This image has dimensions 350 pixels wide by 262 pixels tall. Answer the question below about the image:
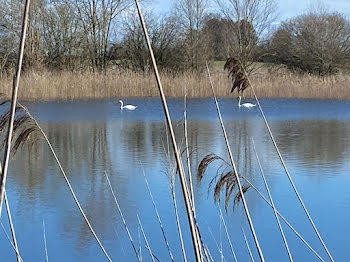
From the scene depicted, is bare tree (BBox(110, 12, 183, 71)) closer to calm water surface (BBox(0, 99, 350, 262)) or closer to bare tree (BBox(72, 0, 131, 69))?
bare tree (BBox(72, 0, 131, 69))

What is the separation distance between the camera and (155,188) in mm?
3988

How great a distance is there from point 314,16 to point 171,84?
25.0ft

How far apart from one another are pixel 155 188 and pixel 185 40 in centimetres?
1287

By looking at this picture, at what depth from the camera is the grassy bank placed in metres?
11.2

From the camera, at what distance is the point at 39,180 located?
4328 mm

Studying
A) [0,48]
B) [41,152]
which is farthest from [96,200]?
[0,48]

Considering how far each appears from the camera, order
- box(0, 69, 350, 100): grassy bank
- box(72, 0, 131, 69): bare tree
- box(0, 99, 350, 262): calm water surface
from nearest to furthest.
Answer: box(0, 99, 350, 262): calm water surface < box(0, 69, 350, 100): grassy bank < box(72, 0, 131, 69): bare tree

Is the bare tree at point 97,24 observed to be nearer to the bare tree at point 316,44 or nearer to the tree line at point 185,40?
the tree line at point 185,40

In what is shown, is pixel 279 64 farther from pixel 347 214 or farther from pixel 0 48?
pixel 347 214

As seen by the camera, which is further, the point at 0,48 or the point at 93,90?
the point at 0,48

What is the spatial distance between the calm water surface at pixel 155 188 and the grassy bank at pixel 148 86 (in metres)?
2.96

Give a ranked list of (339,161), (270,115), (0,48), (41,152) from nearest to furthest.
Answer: (339,161) → (41,152) → (270,115) → (0,48)

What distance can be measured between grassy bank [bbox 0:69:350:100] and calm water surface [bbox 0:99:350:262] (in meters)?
2.96

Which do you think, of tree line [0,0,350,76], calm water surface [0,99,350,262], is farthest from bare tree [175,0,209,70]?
calm water surface [0,99,350,262]
